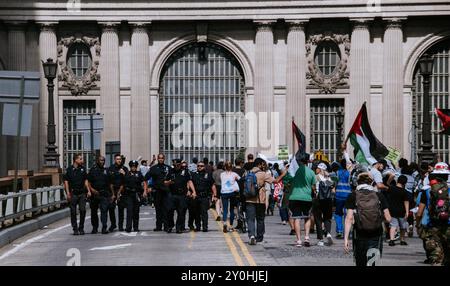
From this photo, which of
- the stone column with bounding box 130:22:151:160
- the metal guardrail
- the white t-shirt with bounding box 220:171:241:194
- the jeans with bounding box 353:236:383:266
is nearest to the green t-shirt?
the white t-shirt with bounding box 220:171:241:194

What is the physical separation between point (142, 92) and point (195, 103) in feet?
9.06

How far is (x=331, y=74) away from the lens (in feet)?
207

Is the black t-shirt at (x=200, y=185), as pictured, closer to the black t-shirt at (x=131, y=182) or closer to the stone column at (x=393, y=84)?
the black t-shirt at (x=131, y=182)

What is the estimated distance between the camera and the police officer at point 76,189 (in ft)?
103

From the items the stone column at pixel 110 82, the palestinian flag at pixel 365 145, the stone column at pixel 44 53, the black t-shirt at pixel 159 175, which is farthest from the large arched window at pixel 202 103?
the black t-shirt at pixel 159 175

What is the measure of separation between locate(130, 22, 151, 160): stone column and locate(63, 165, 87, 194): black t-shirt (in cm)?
3043

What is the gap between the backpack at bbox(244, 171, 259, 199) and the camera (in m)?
28.3

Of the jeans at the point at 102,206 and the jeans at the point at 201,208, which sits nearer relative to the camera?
the jeans at the point at 102,206

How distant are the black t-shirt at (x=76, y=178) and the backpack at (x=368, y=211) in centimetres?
1335

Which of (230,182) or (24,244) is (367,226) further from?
(230,182)

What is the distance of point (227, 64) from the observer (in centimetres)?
6331

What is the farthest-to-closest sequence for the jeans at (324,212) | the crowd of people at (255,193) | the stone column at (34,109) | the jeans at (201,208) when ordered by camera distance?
the stone column at (34,109) → the jeans at (201,208) → the jeans at (324,212) → the crowd of people at (255,193)
